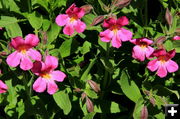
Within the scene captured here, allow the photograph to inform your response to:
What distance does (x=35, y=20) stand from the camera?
6.42 ft

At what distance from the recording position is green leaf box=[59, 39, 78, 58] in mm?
1926

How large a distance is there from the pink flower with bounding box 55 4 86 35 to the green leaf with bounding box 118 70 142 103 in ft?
1.06

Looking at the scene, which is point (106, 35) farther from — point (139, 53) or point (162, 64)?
point (162, 64)

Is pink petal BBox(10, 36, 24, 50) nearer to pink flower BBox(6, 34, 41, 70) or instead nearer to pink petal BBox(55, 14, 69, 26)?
pink flower BBox(6, 34, 41, 70)

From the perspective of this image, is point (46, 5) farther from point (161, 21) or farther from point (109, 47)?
point (161, 21)

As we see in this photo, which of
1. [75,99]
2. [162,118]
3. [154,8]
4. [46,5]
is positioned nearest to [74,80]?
[75,99]

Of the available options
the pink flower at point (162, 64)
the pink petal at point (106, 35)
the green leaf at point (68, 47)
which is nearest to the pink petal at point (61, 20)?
the green leaf at point (68, 47)

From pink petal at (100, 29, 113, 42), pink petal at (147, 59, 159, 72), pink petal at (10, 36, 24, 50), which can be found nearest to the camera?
pink petal at (10, 36, 24, 50)

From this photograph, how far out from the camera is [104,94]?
2182 mm

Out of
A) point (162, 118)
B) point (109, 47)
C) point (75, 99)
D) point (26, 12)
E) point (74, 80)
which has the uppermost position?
point (26, 12)

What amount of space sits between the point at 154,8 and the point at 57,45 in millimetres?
723

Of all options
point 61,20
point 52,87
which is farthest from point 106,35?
point 52,87

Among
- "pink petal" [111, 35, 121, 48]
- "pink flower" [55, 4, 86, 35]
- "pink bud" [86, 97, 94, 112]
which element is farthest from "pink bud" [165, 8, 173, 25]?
"pink bud" [86, 97, 94, 112]

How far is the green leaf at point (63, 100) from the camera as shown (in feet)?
6.10
